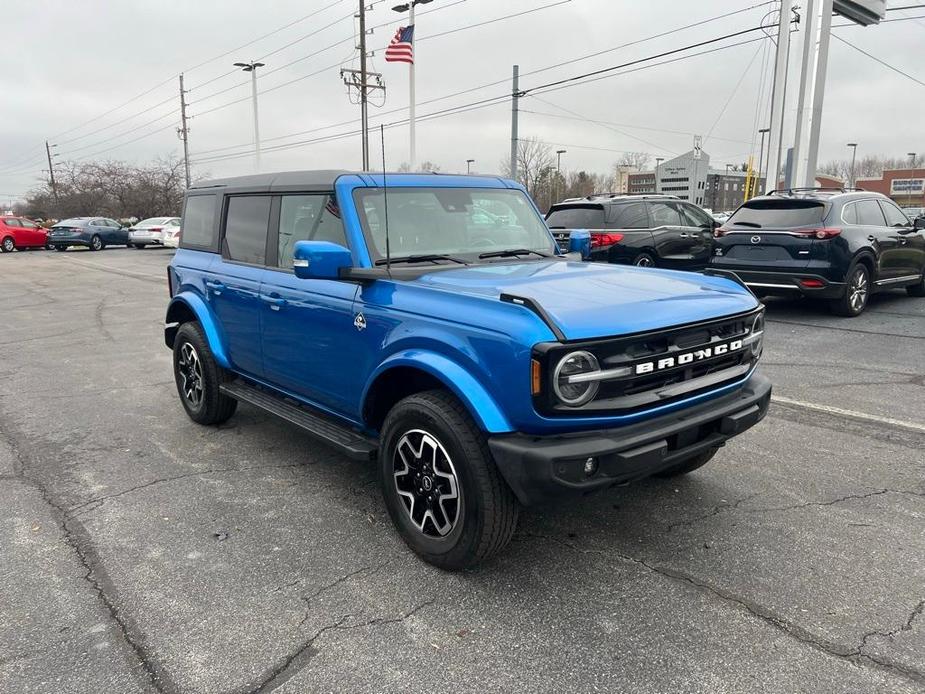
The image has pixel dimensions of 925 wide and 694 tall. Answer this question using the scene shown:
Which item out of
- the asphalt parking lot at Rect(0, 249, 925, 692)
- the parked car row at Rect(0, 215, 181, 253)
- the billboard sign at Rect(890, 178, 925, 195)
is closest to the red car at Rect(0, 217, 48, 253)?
the parked car row at Rect(0, 215, 181, 253)

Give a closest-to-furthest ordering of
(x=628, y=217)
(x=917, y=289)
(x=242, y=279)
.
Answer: (x=242, y=279)
(x=628, y=217)
(x=917, y=289)

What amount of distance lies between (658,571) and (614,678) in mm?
819

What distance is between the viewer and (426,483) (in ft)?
10.4

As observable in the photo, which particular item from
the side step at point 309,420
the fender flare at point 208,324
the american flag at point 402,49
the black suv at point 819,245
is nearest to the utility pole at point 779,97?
the black suv at point 819,245

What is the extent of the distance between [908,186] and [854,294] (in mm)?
86651

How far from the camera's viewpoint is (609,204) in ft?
38.2

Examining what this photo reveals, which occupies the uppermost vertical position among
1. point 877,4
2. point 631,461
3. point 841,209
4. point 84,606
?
point 877,4

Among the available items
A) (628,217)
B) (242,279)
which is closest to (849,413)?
(242,279)

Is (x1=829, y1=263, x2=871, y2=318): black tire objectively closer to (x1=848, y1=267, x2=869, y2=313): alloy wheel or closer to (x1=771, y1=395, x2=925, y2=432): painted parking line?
(x1=848, y1=267, x2=869, y2=313): alloy wheel

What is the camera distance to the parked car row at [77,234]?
30.4m

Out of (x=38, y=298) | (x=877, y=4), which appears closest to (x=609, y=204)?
(x=38, y=298)

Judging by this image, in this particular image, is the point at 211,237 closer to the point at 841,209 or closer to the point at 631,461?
the point at 631,461

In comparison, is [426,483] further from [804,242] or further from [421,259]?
[804,242]

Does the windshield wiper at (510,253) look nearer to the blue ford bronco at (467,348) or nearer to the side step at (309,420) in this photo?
the blue ford bronco at (467,348)
